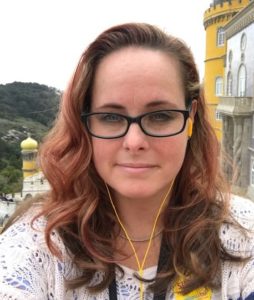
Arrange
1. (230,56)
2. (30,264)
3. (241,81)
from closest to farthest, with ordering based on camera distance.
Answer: (30,264) < (241,81) < (230,56)

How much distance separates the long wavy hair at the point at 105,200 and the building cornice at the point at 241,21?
40.9 feet

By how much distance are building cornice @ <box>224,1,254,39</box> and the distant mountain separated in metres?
18.0

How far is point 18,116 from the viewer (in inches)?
1828

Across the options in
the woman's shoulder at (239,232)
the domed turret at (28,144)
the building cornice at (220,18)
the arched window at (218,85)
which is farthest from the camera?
the arched window at (218,85)

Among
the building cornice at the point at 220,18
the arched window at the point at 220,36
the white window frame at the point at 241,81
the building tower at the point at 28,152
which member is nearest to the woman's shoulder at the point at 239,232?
the white window frame at the point at 241,81

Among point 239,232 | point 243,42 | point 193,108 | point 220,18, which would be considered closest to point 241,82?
point 243,42

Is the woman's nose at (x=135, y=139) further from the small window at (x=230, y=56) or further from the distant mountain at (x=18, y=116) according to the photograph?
the distant mountain at (x=18, y=116)

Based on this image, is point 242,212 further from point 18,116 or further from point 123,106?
point 18,116

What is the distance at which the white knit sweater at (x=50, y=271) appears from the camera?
3.79ft

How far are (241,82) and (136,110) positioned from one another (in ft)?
46.5

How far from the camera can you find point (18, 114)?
4700 centimetres

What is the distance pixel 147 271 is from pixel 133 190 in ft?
0.94

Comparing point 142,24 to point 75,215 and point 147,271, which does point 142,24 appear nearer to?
point 75,215

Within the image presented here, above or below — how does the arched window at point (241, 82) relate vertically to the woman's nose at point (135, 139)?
above
